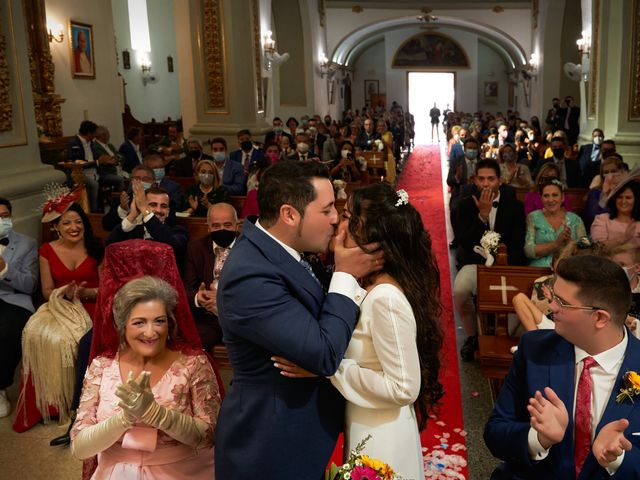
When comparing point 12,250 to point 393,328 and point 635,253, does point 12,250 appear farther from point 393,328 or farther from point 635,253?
point 635,253

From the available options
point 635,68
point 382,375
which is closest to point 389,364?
point 382,375

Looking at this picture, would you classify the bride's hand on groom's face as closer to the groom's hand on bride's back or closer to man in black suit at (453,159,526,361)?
the groom's hand on bride's back

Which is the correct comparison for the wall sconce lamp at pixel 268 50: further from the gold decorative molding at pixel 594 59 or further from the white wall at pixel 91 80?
the gold decorative molding at pixel 594 59

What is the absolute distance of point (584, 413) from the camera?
81.3 inches

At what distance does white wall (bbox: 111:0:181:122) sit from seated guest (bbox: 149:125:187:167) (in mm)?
5654

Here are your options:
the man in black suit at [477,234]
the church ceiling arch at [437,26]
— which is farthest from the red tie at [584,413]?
the church ceiling arch at [437,26]

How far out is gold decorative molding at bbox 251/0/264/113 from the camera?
11688 millimetres

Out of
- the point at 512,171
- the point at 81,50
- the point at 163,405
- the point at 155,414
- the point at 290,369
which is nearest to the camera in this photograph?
the point at 290,369

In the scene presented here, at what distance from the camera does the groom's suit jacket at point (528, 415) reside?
200 cm

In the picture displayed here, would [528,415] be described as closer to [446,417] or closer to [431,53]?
[446,417]

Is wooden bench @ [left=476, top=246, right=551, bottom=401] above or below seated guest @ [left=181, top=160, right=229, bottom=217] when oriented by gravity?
below

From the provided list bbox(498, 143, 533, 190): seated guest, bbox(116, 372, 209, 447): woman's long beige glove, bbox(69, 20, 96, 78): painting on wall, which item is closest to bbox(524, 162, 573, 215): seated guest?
bbox(498, 143, 533, 190): seated guest

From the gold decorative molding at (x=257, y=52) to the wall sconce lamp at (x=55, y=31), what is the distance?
3064 millimetres

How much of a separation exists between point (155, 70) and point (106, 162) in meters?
10.3
